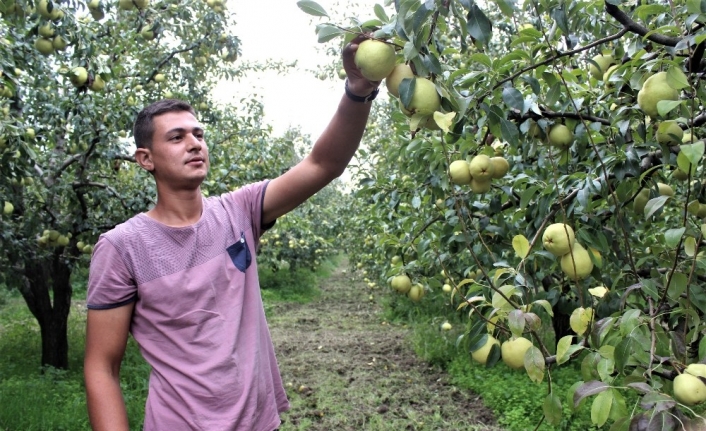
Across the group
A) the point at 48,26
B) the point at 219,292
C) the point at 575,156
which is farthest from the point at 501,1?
the point at 48,26

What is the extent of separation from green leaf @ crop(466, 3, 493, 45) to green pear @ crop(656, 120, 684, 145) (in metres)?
0.42

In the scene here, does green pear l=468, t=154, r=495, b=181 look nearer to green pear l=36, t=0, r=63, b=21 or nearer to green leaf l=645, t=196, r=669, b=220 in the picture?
green leaf l=645, t=196, r=669, b=220

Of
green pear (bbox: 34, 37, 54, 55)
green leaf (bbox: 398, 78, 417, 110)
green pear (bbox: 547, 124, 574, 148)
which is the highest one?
green pear (bbox: 34, 37, 54, 55)

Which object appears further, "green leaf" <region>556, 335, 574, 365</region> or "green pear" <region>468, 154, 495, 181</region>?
"green pear" <region>468, 154, 495, 181</region>

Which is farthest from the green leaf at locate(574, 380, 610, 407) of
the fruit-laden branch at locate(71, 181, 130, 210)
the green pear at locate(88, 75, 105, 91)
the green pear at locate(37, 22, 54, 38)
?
the fruit-laden branch at locate(71, 181, 130, 210)

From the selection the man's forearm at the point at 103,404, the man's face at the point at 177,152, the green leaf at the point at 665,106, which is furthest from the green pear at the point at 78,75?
the green leaf at the point at 665,106

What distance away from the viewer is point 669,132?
52.4 inches

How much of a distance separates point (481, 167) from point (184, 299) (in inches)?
36.0

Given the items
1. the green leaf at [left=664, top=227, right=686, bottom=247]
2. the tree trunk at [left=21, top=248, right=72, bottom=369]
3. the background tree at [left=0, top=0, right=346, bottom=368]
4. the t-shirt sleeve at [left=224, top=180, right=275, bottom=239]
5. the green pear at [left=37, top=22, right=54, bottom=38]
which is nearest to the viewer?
the green leaf at [left=664, top=227, right=686, bottom=247]

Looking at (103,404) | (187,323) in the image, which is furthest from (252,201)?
(103,404)

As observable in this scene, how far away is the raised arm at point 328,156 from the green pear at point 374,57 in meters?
0.18

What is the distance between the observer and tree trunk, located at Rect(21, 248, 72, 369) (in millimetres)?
4712

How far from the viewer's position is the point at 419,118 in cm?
107

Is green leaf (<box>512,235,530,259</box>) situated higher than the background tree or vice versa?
the background tree
